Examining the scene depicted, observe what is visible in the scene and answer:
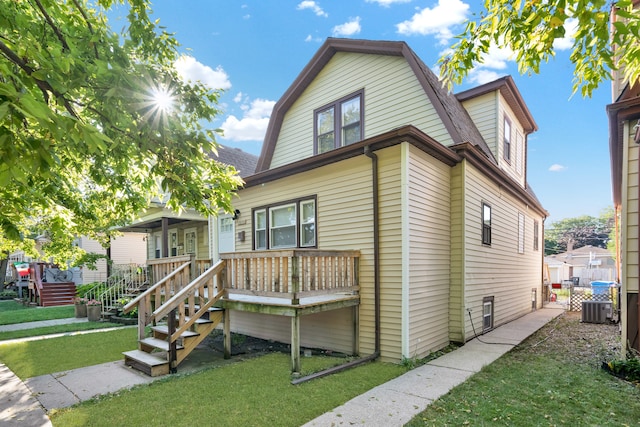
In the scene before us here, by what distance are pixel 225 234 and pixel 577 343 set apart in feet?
30.6

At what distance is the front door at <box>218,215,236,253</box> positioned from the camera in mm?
10422

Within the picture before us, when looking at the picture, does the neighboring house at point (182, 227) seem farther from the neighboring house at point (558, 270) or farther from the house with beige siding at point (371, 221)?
the neighboring house at point (558, 270)

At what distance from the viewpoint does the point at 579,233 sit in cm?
5891

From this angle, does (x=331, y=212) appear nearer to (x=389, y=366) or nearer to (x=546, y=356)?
(x=389, y=366)

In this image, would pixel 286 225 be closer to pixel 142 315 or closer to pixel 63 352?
pixel 142 315

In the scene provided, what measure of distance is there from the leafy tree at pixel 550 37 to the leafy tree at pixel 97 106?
3185mm

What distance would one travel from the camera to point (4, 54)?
278cm

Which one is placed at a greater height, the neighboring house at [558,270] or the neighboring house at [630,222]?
the neighboring house at [630,222]

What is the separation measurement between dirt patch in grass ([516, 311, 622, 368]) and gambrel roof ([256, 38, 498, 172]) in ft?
14.5

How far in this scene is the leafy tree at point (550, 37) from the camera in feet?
A: 9.18

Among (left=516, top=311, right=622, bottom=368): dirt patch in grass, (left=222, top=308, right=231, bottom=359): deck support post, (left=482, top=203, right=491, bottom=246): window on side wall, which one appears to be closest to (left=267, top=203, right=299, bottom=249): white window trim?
(left=222, top=308, right=231, bottom=359): deck support post

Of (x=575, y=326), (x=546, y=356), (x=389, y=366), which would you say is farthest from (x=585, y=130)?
(x=389, y=366)

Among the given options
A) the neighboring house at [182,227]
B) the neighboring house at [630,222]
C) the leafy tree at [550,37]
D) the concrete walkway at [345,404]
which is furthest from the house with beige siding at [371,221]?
the neighboring house at [182,227]

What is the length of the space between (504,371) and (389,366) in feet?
5.94
